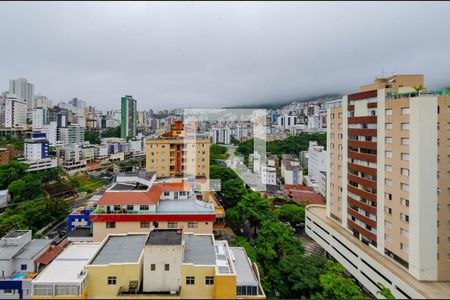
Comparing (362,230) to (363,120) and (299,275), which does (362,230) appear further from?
(363,120)

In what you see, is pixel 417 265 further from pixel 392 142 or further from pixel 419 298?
pixel 392 142

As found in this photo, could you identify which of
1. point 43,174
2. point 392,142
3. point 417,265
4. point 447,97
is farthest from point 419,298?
point 43,174

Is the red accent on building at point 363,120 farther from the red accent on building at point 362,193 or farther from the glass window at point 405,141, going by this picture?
the red accent on building at point 362,193

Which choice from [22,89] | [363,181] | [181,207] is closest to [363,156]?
[363,181]

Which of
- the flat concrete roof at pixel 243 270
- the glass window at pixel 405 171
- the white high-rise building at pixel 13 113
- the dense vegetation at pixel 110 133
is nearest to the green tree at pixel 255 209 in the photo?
the flat concrete roof at pixel 243 270

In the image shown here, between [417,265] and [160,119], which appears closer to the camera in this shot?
[417,265]

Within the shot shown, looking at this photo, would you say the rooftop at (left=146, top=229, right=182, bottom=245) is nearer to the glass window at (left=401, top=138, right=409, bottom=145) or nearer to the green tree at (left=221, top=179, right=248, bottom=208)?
the glass window at (left=401, top=138, right=409, bottom=145)
